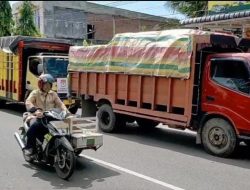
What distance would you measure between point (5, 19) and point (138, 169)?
80.0 feet

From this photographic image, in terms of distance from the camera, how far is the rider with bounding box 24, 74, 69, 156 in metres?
7.13

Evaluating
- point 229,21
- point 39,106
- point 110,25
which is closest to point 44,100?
point 39,106

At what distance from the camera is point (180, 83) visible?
941 centimetres

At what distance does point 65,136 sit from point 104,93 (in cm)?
477

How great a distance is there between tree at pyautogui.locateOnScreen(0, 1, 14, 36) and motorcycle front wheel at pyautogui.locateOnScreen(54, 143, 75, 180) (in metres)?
24.1

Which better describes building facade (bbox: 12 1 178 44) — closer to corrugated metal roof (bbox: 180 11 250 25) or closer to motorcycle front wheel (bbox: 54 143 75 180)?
corrugated metal roof (bbox: 180 11 250 25)

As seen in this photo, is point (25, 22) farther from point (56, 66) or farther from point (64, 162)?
point (64, 162)

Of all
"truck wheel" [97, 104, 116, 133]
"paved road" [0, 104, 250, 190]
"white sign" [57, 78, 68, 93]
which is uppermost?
"white sign" [57, 78, 68, 93]

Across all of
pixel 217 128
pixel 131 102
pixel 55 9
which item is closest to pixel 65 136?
pixel 217 128

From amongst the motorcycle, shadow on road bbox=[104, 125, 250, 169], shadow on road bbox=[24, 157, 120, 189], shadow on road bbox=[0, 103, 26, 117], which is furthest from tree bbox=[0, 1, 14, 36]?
the motorcycle

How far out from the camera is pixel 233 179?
22.9 ft

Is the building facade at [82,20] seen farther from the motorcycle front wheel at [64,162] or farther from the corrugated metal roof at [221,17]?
the motorcycle front wheel at [64,162]

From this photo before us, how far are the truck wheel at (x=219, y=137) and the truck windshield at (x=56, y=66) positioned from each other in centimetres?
674

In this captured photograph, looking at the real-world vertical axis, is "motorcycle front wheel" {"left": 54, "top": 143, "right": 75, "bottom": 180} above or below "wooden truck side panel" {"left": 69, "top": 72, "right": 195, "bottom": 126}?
below
